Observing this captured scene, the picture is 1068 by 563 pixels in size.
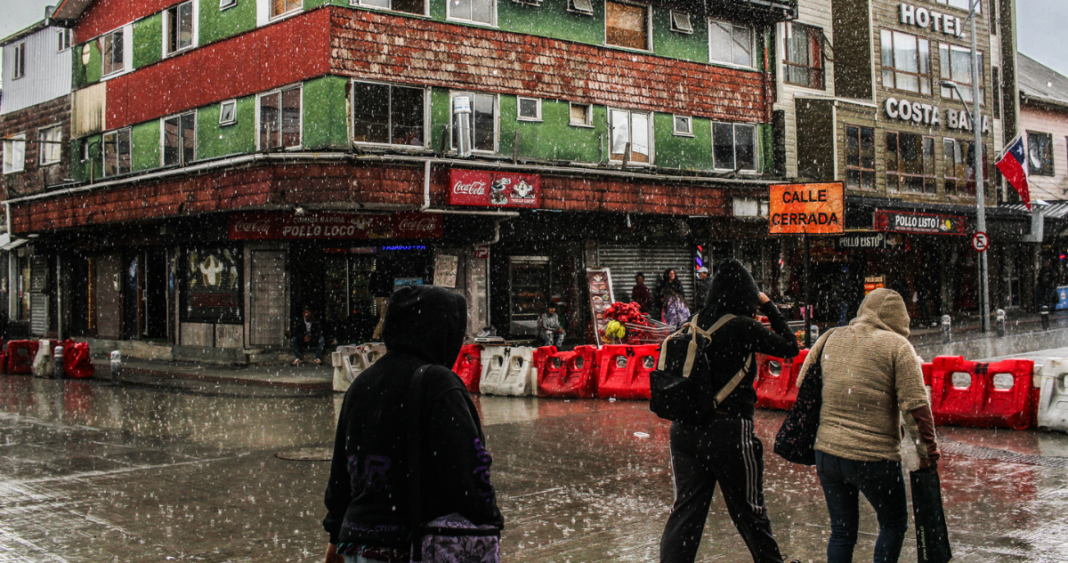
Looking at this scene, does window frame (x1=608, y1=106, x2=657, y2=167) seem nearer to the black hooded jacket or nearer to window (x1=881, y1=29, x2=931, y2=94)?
window (x1=881, y1=29, x2=931, y2=94)

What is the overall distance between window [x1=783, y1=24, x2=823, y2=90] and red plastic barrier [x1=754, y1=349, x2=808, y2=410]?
57.2ft

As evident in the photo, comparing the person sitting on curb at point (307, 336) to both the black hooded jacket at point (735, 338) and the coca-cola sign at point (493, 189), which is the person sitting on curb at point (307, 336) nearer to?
the coca-cola sign at point (493, 189)

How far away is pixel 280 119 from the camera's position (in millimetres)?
20688

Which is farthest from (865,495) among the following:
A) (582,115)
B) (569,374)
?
(582,115)

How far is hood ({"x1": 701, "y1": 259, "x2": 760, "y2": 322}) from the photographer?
16.1 feet

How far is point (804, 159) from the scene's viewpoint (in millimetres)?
28047

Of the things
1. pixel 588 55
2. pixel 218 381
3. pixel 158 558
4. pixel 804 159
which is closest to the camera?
pixel 158 558

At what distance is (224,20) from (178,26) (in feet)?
7.72

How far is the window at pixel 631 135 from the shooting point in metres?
24.0

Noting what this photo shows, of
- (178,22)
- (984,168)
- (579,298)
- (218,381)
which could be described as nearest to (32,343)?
(218,381)

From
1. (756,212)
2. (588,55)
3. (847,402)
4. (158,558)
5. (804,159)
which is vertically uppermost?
(588,55)

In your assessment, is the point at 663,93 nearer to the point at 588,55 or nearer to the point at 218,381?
the point at 588,55

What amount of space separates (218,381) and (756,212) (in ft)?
50.5

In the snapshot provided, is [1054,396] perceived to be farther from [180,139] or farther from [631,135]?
[180,139]
